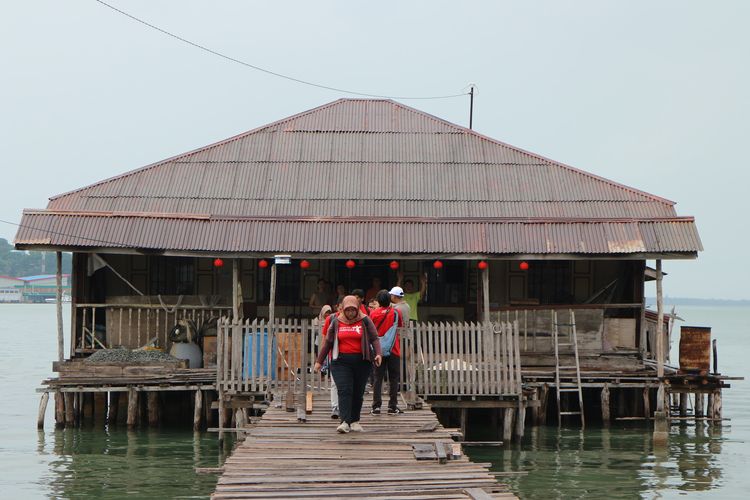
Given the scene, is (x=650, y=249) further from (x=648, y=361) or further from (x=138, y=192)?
(x=138, y=192)

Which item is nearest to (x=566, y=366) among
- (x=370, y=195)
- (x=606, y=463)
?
(x=606, y=463)

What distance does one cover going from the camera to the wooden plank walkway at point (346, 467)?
37.8 feet

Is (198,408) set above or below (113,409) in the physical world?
above

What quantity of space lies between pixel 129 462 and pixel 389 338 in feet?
20.5

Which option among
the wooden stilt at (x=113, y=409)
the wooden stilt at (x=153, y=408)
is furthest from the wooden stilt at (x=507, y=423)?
the wooden stilt at (x=113, y=409)

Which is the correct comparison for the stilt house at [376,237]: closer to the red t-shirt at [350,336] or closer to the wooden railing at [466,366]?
the wooden railing at [466,366]

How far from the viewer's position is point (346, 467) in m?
13.0

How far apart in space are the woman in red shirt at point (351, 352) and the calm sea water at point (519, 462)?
3.95m

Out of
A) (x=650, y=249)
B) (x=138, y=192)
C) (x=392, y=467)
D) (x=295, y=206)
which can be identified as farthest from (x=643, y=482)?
(x=138, y=192)

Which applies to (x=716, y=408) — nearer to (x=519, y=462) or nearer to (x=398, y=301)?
(x=519, y=462)

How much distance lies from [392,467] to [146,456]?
10437 mm

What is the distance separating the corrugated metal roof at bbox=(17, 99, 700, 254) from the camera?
25672mm

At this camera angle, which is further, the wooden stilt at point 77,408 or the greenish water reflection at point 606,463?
the wooden stilt at point 77,408

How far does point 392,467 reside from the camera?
12922mm
